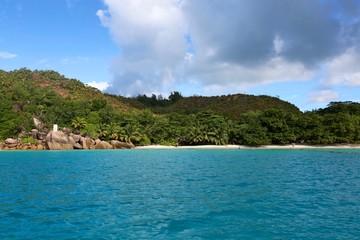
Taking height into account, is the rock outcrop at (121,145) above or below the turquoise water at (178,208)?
above

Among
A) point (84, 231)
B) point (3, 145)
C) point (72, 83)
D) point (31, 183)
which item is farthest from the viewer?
point (72, 83)

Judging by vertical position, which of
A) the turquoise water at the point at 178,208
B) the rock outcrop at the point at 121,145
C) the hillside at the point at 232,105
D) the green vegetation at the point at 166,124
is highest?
the hillside at the point at 232,105

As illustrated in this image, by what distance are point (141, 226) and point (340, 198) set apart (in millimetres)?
11376

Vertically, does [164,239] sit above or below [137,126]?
below

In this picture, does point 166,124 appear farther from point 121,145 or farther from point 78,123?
point 78,123

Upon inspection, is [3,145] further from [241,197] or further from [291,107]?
[291,107]

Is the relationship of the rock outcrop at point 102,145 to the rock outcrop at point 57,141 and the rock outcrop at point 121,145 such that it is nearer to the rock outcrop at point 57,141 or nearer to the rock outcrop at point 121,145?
the rock outcrop at point 121,145

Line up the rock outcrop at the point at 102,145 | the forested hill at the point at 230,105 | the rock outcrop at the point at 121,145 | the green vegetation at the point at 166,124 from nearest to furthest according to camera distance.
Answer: the rock outcrop at the point at 102,145, the rock outcrop at the point at 121,145, the green vegetation at the point at 166,124, the forested hill at the point at 230,105

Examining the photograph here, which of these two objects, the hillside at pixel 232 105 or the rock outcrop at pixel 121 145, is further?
the hillside at pixel 232 105

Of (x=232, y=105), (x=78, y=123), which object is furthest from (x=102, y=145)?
(x=232, y=105)

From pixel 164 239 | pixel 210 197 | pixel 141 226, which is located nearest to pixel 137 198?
pixel 210 197

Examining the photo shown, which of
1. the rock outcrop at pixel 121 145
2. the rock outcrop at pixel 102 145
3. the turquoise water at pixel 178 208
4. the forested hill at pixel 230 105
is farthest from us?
Answer: the forested hill at pixel 230 105

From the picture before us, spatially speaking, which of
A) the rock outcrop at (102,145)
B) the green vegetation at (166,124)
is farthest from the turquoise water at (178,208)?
the green vegetation at (166,124)

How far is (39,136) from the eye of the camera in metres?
74.8
